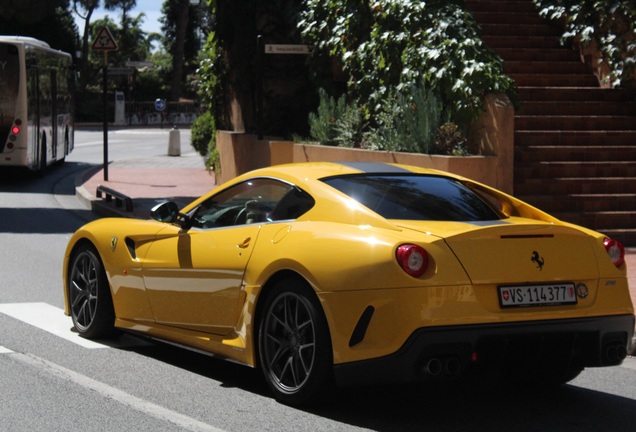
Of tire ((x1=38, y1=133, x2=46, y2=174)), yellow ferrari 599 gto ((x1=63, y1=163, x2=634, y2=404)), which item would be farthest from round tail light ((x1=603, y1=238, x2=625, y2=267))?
tire ((x1=38, y1=133, x2=46, y2=174))

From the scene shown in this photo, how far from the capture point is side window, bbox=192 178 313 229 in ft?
23.8

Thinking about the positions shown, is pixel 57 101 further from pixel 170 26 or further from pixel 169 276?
pixel 170 26

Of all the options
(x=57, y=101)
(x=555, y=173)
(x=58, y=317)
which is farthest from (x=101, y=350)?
(x=57, y=101)

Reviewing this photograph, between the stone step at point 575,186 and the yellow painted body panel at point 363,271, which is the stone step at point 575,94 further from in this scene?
the yellow painted body panel at point 363,271

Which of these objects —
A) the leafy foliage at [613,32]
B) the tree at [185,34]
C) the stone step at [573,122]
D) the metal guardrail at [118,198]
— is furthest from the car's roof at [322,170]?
the tree at [185,34]

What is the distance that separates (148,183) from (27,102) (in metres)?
3.12

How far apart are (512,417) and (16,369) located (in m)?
3.07

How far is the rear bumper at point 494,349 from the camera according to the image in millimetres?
5973

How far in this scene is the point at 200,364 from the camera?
7.87 m

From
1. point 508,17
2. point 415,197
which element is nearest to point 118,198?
point 508,17

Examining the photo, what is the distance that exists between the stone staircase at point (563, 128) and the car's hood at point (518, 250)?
27.3ft

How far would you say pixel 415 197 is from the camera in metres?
6.95

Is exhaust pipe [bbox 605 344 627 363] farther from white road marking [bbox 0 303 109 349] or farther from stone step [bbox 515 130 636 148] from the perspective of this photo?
stone step [bbox 515 130 636 148]

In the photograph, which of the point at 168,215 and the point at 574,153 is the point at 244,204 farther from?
the point at 574,153
